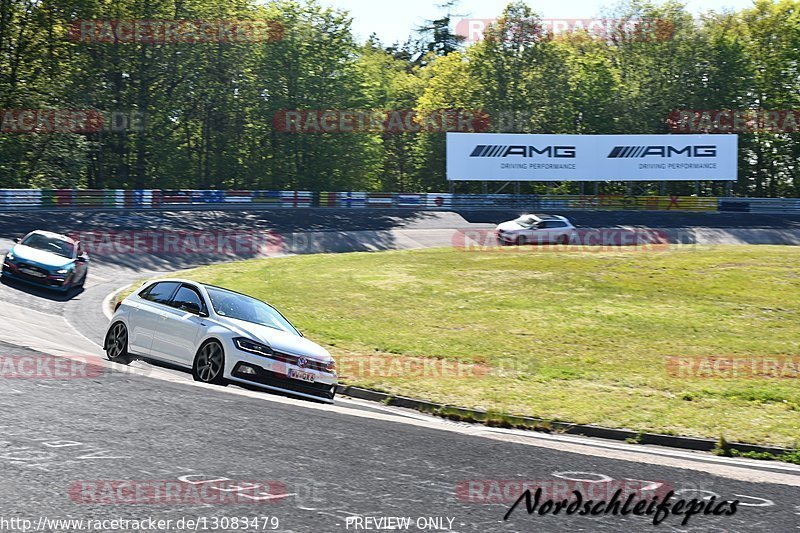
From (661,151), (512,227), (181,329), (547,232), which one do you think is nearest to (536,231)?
(547,232)

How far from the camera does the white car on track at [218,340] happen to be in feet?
39.9

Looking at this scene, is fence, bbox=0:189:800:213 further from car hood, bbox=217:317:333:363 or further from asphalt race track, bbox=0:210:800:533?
asphalt race track, bbox=0:210:800:533

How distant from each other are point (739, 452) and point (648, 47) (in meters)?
68.6

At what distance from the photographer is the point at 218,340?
40.1 ft

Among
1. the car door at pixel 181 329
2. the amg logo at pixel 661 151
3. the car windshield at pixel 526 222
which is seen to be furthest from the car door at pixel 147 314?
the amg logo at pixel 661 151

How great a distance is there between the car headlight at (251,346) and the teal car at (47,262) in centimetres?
1268

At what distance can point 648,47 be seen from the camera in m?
73.9

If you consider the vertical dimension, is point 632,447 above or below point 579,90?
below

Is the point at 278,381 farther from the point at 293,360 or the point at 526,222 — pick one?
the point at 526,222

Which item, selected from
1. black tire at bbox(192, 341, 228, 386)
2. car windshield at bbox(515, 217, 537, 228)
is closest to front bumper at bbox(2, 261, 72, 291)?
black tire at bbox(192, 341, 228, 386)

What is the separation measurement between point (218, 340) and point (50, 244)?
13.9 m

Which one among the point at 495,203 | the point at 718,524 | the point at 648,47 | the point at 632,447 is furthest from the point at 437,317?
the point at 648,47

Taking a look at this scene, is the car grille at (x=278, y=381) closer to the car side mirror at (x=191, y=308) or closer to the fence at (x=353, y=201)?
the car side mirror at (x=191, y=308)

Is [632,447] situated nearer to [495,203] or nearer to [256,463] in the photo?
[256,463]
